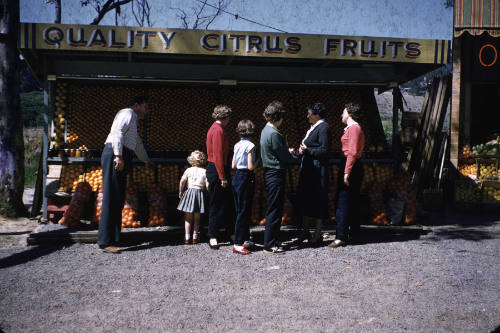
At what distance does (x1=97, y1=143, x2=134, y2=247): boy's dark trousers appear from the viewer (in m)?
6.20

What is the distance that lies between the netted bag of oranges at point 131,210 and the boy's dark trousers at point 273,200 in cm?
223

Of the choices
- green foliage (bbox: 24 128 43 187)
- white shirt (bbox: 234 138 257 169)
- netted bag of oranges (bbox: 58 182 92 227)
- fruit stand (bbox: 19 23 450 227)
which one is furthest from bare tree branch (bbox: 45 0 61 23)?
white shirt (bbox: 234 138 257 169)

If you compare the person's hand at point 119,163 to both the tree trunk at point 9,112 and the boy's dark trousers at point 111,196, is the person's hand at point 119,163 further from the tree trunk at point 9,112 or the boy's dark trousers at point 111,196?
the tree trunk at point 9,112

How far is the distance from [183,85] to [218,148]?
10.2ft

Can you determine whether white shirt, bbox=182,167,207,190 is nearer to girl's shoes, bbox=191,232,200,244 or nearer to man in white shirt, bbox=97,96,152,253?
girl's shoes, bbox=191,232,200,244

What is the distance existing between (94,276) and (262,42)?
4.13 meters

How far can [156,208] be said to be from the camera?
738cm

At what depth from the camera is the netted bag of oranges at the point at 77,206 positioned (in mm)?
7238

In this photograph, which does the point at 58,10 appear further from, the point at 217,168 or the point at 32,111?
the point at 32,111

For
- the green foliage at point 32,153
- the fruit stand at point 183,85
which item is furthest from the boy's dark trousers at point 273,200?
the green foliage at point 32,153

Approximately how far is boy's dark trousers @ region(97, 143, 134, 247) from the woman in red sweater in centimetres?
298

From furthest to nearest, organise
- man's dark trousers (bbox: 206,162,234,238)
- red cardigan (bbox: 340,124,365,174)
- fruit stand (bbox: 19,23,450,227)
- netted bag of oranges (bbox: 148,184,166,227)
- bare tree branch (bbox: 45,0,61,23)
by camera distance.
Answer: bare tree branch (bbox: 45,0,61,23) → netted bag of oranges (bbox: 148,184,166,227) → fruit stand (bbox: 19,23,450,227) → man's dark trousers (bbox: 206,162,234,238) → red cardigan (bbox: 340,124,365,174)

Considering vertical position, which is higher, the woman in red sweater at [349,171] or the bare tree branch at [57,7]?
the bare tree branch at [57,7]

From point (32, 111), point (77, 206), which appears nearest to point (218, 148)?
point (77, 206)
